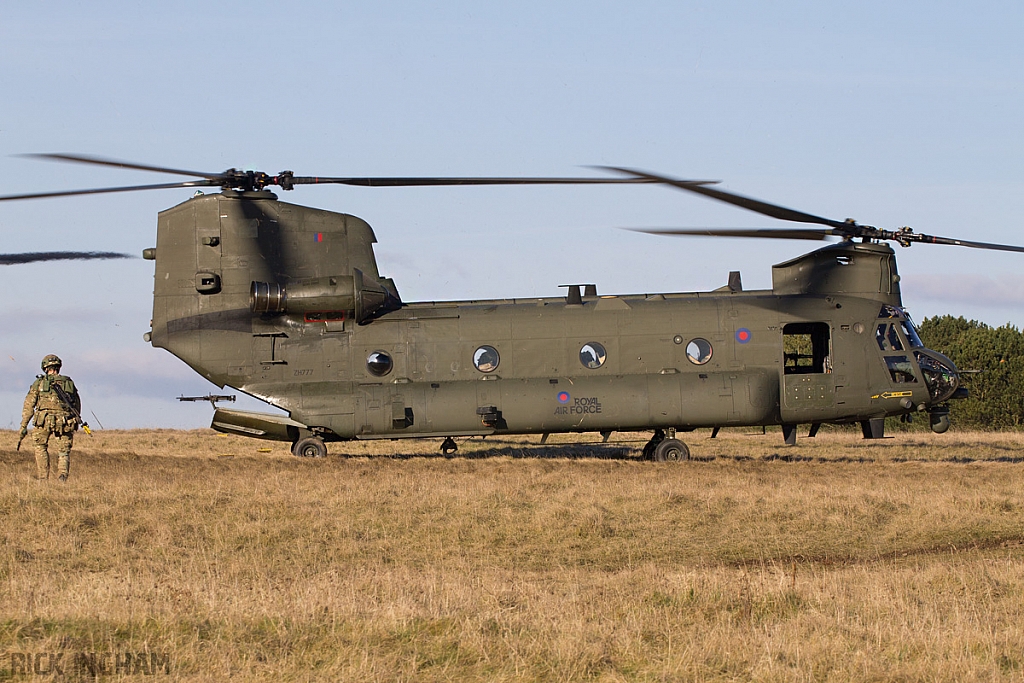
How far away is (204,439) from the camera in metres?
34.7

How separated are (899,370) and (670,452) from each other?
17.5 feet

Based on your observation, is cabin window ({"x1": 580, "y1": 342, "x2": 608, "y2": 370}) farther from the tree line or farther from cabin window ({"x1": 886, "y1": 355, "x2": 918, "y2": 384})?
the tree line

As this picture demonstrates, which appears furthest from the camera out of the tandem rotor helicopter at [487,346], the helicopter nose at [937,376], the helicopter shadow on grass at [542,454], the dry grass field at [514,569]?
the helicopter shadow on grass at [542,454]

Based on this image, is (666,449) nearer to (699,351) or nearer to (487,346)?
(699,351)

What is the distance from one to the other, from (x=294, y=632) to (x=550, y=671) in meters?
2.31

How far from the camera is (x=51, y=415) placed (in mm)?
18891

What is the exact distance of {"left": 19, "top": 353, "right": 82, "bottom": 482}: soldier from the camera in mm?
18906

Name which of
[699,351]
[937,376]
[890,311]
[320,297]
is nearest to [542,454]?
[699,351]

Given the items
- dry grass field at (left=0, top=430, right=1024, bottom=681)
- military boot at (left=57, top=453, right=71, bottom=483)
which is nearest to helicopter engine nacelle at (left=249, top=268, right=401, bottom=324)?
dry grass field at (left=0, top=430, right=1024, bottom=681)

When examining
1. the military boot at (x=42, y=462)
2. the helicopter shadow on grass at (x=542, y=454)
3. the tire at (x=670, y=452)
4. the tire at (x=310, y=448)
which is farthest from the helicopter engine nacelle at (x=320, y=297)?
the tire at (x=670, y=452)

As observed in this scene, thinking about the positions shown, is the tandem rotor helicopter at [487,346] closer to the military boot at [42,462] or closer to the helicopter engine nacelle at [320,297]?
the helicopter engine nacelle at [320,297]

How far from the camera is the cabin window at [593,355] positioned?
2322 centimetres

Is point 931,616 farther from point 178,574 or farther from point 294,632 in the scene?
point 178,574

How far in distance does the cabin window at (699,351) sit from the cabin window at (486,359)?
418cm
